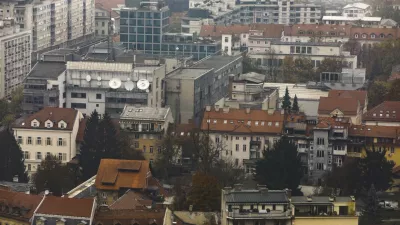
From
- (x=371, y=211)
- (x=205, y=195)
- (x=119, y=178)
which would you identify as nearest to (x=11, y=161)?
(x=119, y=178)

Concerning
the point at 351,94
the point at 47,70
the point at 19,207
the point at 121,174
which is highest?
the point at 47,70

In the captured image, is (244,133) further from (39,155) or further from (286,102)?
(39,155)

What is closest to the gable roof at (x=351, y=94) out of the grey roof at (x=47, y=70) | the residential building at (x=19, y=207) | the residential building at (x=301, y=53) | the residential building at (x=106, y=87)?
the residential building at (x=106, y=87)

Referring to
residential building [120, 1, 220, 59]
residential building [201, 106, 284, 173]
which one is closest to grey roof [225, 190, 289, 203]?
residential building [201, 106, 284, 173]

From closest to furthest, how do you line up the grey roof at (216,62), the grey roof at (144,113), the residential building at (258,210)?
the residential building at (258,210)
the grey roof at (144,113)
the grey roof at (216,62)

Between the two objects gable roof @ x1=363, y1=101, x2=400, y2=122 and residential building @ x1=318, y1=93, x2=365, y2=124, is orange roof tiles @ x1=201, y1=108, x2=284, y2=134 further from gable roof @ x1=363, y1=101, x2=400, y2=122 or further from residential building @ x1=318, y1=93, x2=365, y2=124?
gable roof @ x1=363, y1=101, x2=400, y2=122

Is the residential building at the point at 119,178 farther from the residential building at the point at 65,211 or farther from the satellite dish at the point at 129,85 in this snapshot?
the satellite dish at the point at 129,85
